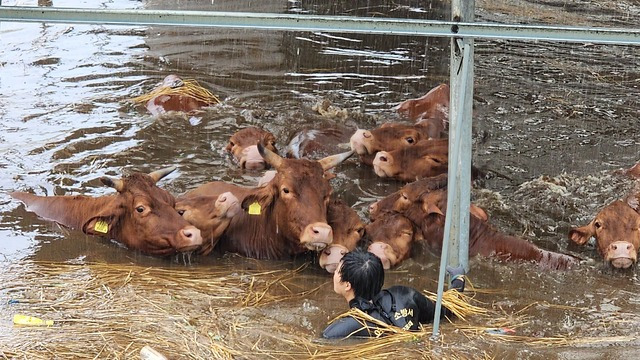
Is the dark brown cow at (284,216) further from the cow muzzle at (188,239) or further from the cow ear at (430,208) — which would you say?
the cow ear at (430,208)

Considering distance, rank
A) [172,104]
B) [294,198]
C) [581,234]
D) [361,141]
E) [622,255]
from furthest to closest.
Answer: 1. [172,104]
2. [361,141]
3. [581,234]
4. [294,198]
5. [622,255]

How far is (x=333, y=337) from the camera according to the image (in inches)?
207

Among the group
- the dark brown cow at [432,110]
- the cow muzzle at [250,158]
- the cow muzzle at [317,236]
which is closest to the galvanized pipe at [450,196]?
the cow muzzle at [317,236]

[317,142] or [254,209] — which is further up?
[317,142]

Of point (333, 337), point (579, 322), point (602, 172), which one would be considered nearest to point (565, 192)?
point (602, 172)

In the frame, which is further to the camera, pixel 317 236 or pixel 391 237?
pixel 391 237

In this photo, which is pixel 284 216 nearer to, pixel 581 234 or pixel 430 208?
pixel 430 208

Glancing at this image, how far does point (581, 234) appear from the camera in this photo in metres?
7.26

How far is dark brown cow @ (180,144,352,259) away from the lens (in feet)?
22.3

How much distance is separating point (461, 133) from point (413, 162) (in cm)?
336

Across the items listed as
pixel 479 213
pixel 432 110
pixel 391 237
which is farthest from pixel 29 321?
pixel 432 110

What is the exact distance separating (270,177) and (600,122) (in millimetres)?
4960

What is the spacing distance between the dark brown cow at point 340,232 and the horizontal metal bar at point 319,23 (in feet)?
7.04

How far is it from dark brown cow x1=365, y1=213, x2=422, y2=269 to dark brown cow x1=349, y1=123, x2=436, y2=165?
5.85 feet
